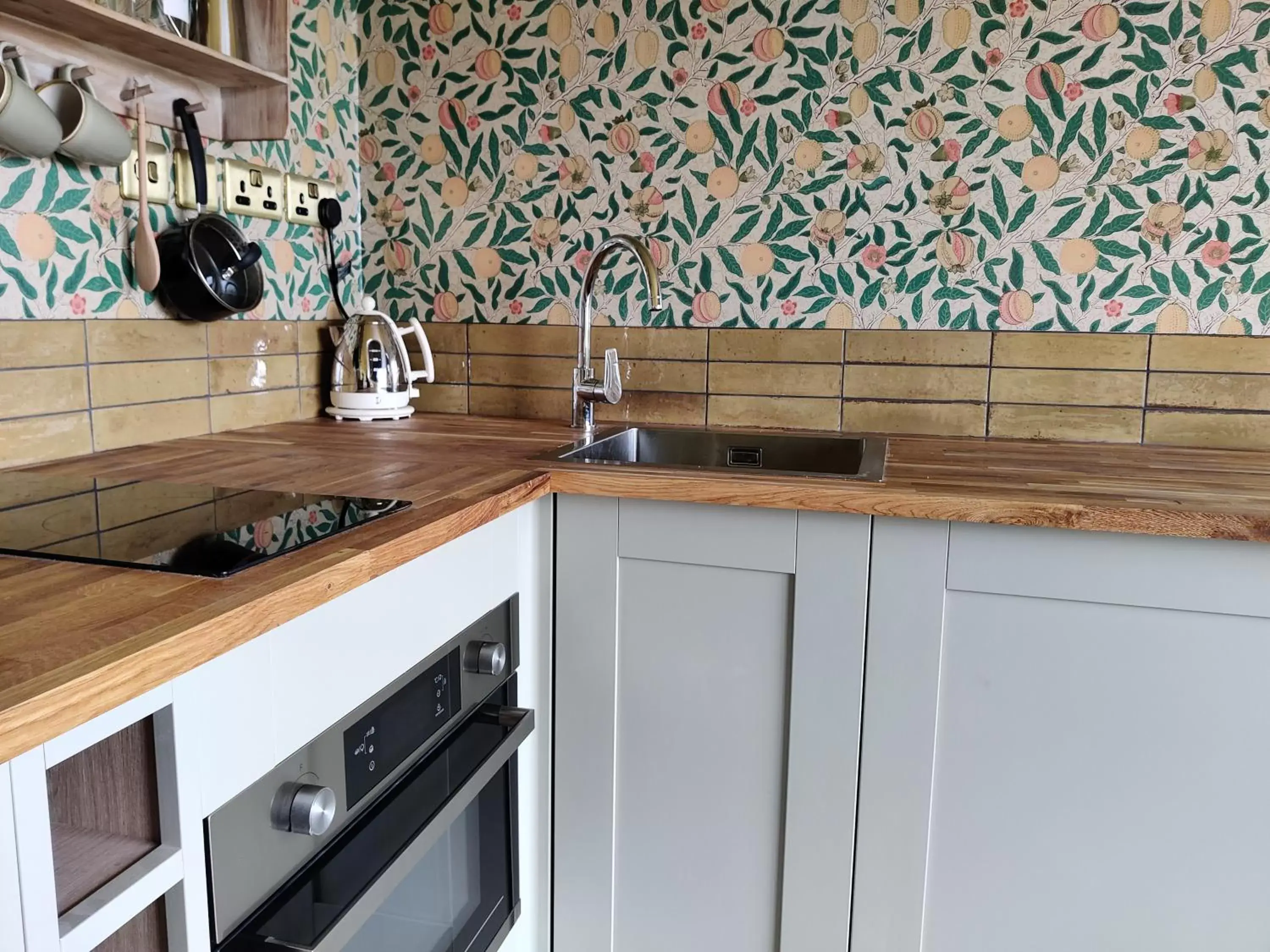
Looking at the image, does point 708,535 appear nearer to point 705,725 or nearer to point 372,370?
point 705,725

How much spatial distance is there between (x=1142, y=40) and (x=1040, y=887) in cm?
140

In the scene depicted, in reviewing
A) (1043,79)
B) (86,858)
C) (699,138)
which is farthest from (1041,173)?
(86,858)

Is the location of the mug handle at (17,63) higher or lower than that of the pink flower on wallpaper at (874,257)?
higher

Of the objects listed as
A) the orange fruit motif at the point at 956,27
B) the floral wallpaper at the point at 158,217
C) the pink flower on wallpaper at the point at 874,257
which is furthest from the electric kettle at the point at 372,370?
the orange fruit motif at the point at 956,27

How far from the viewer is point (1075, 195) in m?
1.72

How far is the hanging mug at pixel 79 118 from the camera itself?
1349mm

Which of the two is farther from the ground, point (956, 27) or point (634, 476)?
point (956, 27)

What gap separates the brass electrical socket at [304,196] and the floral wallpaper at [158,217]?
0.07ft

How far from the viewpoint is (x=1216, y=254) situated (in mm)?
1677

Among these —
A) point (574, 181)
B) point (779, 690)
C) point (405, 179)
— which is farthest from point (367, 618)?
point (405, 179)

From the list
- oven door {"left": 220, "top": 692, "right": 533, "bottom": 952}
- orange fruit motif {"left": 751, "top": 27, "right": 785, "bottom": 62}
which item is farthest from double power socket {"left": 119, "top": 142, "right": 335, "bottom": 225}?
oven door {"left": 220, "top": 692, "right": 533, "bottom": 952}

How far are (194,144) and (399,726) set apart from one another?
1098mm

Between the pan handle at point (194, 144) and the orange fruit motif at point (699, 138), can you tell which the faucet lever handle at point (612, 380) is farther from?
the pan handle at point (194, 144)

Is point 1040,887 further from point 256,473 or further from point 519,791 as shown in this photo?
point 256,473
